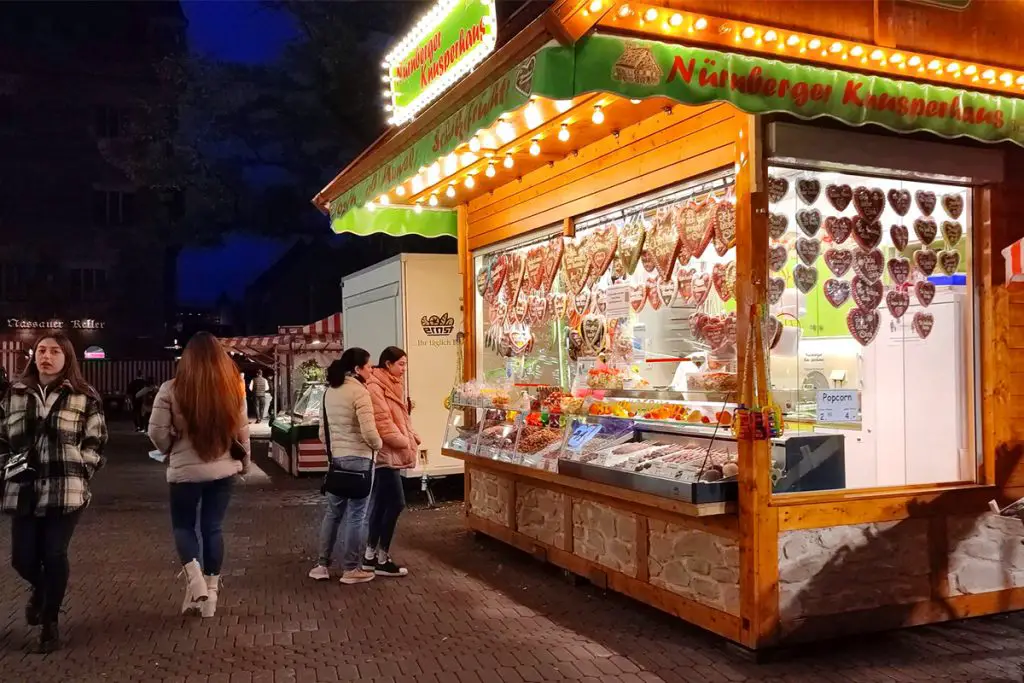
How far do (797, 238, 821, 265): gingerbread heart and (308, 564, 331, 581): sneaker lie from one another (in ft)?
13.4

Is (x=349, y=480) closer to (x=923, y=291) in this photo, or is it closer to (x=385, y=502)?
(x=385, y=502)

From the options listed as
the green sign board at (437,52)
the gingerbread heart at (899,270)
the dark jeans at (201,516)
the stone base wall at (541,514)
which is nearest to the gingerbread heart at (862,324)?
the gingerbread heart at (899,270)

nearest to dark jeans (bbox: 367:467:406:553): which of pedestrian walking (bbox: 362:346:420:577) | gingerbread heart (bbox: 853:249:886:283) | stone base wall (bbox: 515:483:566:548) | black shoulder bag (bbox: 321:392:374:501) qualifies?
→ pedestrian walking (bbox: 362:346:420:577)

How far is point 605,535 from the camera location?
5.56 m

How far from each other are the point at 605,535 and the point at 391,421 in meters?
1.81

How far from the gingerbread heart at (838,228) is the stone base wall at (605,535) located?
210cm

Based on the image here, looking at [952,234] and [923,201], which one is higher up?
[923,201]

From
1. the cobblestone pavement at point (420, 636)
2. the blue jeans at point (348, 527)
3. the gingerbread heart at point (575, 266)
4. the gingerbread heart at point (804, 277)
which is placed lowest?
the cobblestone pavement at point (420, 636)

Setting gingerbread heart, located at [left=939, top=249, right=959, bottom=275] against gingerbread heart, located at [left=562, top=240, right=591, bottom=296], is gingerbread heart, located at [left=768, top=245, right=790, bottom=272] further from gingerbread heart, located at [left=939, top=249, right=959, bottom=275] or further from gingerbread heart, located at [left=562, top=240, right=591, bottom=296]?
gingerbread heart, located at [left=562, top=240, right=591, bottom=296]

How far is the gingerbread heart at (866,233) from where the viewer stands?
4832mm

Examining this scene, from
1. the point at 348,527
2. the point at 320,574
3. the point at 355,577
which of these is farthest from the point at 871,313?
the point at 320,574

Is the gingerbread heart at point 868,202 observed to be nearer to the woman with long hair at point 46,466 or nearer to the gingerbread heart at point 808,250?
the gingerbread heart at point 808,250

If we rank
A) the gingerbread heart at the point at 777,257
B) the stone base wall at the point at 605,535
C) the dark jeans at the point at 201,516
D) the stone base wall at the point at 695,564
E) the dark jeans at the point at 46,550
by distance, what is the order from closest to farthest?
1. the stone base wall at the point at 695,564
2. the gingerbread heart at the point at 777,257
3. the dark jeans at the point at 46,550
4. the dark jeans at the point at 201,516
5. the stone base wall at the point at 605,535

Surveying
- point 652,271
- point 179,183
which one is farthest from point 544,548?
point 179,183
